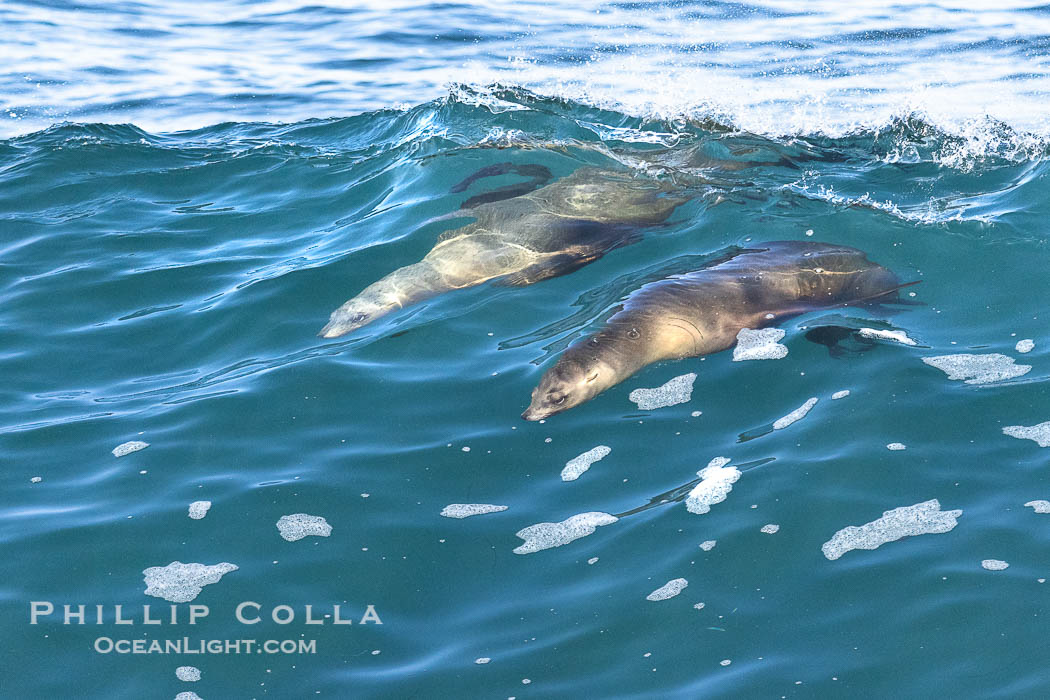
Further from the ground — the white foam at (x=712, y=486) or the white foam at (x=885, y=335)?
the white foam at (x=885, y=335)

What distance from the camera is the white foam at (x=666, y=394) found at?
6.11 metres

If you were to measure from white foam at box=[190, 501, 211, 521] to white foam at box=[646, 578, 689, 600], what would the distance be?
2.51m

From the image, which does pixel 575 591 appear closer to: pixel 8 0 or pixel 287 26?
pixel 287 26

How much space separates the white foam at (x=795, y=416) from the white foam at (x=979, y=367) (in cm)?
87

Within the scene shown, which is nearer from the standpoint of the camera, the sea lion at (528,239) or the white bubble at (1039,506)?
the white bubble at (1039,506)

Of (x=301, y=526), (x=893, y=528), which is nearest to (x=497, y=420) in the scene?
(x=301, y=526)

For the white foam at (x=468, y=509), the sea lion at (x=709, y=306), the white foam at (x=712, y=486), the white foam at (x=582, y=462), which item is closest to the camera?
the white foam at (x=712, y=486)

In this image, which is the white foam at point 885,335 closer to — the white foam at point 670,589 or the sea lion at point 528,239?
the sea lion at point 528,239

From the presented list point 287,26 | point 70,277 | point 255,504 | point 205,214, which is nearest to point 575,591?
point 255,504

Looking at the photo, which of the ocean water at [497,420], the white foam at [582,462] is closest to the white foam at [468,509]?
the ocean water at [497,420]

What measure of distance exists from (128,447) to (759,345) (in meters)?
4.09

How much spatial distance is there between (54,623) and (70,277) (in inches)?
182

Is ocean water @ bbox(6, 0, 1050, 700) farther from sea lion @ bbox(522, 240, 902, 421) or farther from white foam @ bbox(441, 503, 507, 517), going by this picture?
sea lion @ bbox(522, 240, 902, 421)

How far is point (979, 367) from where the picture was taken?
6.16 metres
